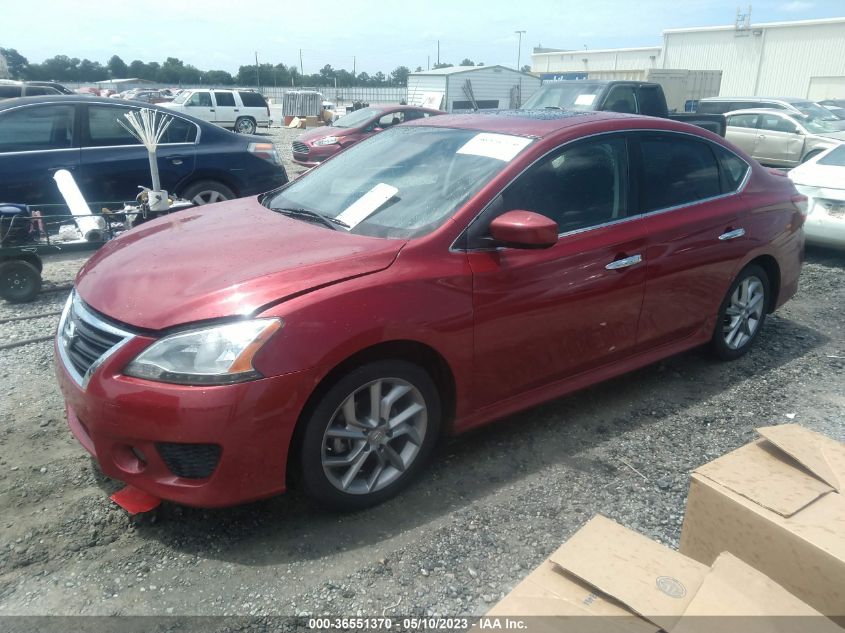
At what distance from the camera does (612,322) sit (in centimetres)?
344

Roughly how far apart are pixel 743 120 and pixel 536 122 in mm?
13529

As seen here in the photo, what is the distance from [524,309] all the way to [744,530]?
55.5 inches

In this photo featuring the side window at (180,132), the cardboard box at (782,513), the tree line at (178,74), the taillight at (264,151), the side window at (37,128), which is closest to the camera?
the cardboard box at (782,513)

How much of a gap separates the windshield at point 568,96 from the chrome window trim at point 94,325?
32.8 ft

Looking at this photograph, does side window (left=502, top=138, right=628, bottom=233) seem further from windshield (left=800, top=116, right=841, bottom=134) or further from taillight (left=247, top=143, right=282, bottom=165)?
windshield (left=800, top=116, right=841, bottom=134)

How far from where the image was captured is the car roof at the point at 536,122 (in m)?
3.37

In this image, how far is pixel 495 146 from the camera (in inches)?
128

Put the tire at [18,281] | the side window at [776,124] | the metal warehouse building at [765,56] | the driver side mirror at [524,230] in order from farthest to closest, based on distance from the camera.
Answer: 1. the metal warehouse building at [765,56]
2. the side window at [776,124]
3. the tire at [18,281]
4. the driver side mirror at [524,230]

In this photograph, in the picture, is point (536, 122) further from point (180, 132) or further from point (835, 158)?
point (835, 158)

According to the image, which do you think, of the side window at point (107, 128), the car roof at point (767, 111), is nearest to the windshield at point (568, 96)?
the car roof at point (767, 111)

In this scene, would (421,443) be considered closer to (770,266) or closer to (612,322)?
(612,322)

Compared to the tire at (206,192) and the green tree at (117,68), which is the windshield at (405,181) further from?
the green tree at (117,68)

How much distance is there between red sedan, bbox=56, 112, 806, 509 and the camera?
2.37 m

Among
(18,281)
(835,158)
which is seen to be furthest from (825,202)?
(18,281)
